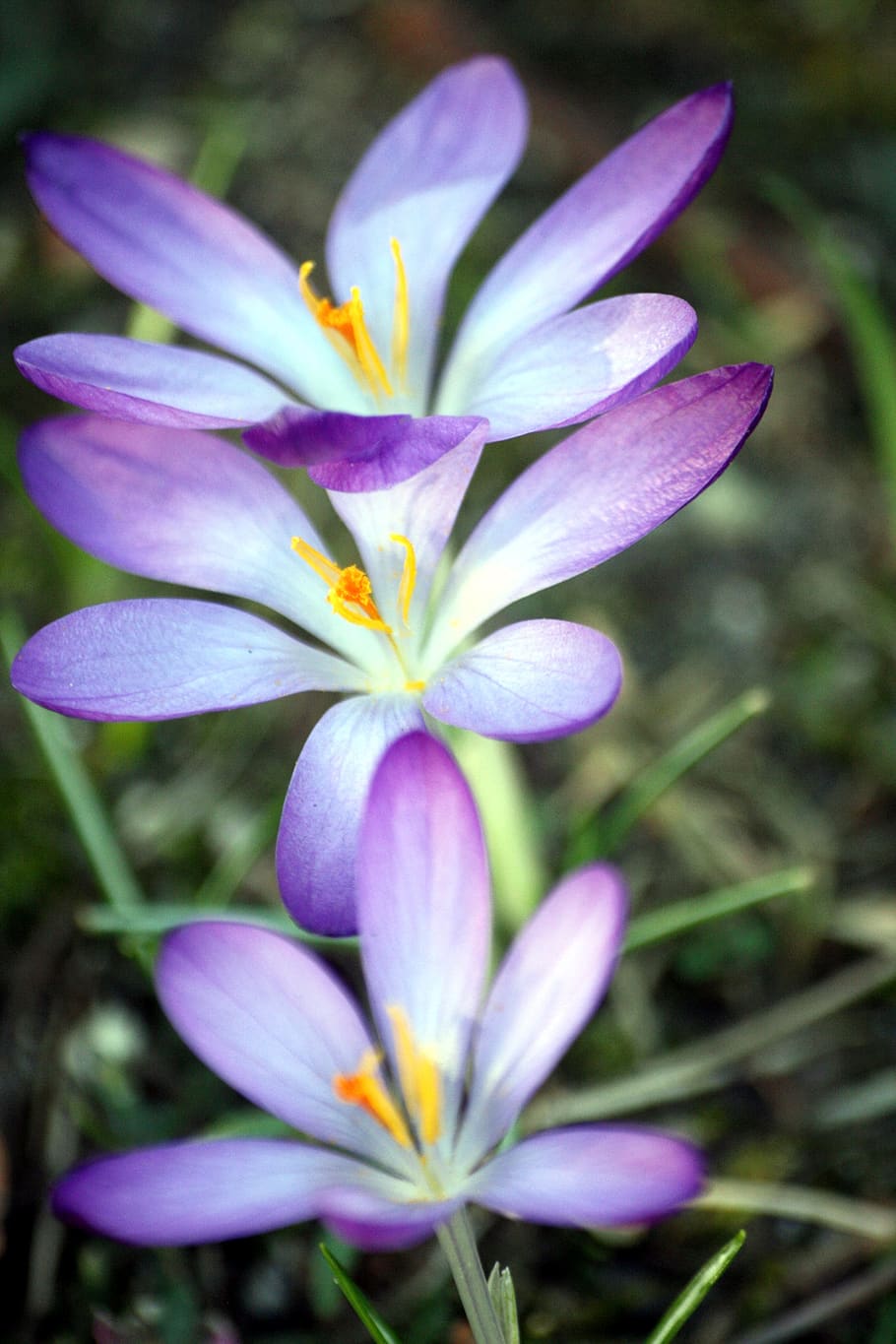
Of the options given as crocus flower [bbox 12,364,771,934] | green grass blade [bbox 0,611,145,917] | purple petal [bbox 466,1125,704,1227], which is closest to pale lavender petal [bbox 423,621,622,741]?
crocus flower [bbox 12,364,771,934]

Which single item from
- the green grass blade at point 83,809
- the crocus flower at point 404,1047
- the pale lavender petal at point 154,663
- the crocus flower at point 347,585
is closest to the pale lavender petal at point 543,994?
the crocus flower at point 404,1047

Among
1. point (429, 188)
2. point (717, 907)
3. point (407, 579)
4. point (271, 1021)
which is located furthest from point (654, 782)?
point (429, 188)

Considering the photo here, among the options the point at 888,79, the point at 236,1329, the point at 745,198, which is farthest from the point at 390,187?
the point at 888,79

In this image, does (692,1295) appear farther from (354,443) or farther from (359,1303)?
(354,443)

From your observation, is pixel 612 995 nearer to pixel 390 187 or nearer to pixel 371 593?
pixel 371 593

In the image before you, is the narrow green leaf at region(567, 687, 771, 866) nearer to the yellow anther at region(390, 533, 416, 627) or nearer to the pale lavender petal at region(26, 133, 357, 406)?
the yellow anther at region(390, 533, 416, 627)
